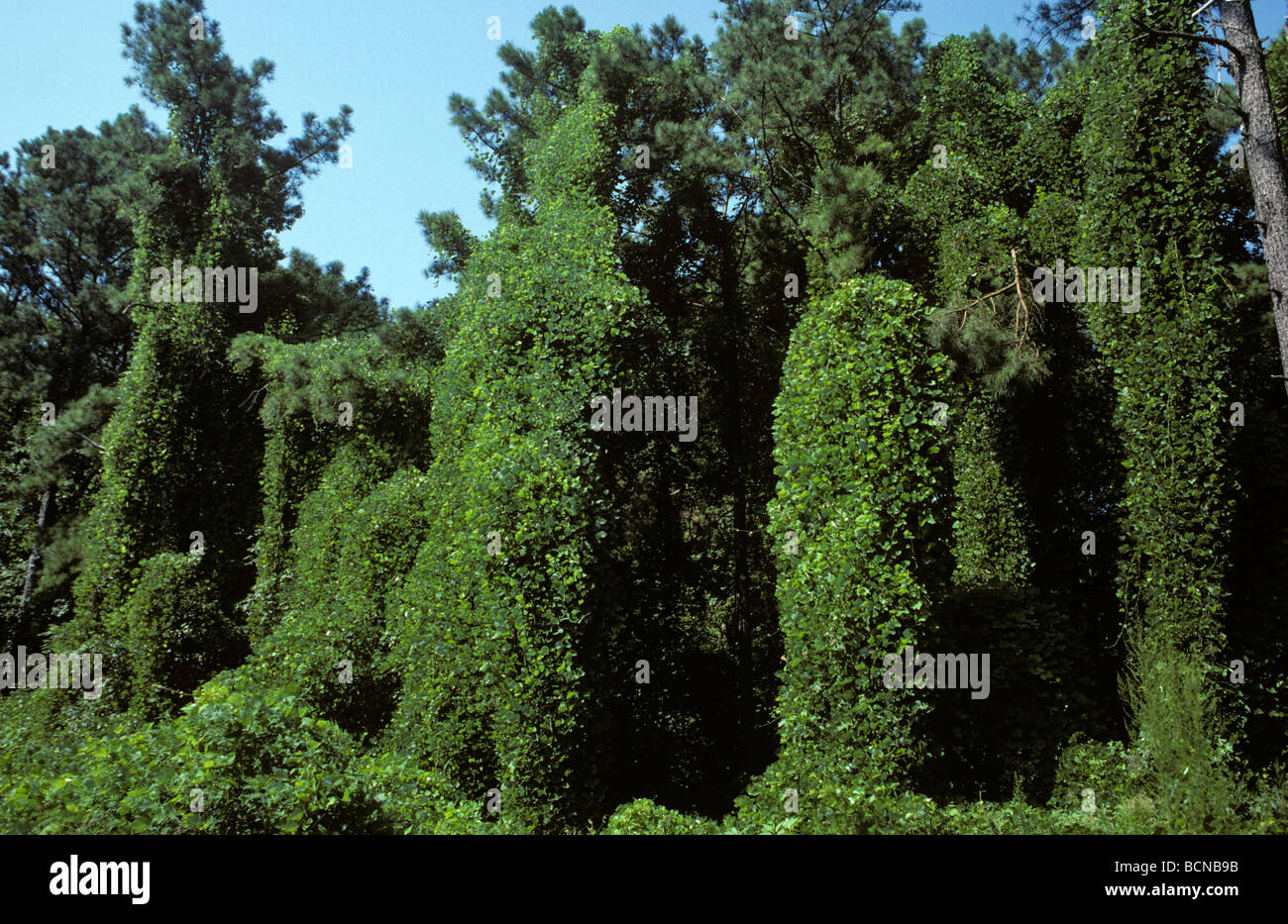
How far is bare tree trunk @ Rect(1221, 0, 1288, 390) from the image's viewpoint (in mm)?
7055

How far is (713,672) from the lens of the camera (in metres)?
12.5

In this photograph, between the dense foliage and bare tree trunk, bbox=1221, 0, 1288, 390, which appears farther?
bare tree trunk, bbox=1221, 0, 1288, 390

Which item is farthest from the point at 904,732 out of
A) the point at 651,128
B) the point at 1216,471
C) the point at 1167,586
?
the point at 651,128

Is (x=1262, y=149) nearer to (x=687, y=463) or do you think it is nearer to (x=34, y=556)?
(x=687, y=463)

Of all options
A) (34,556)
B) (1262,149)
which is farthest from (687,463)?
(34,556)

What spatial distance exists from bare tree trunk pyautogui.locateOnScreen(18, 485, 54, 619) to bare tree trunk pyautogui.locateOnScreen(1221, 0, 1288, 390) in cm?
2328

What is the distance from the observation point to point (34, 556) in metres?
16.6

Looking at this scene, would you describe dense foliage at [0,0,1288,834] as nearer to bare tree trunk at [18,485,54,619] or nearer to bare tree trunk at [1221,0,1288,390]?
bare tree trunk at [18,485,54,619]

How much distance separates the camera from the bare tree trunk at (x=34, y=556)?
646 inches

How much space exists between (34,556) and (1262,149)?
937 inches

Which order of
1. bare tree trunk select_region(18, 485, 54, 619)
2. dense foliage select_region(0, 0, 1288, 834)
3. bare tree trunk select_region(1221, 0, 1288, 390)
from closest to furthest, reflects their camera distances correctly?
dense foliage select_region(0, 0, 1288, 834) → bare tree trunk select_region(1221, 0, 1288, 390) → bare tree trunk select_region(18, 485, 54, 619)

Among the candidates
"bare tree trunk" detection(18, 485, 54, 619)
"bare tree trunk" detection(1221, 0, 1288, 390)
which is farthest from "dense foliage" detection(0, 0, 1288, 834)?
"bare tree trunk" detection(1221, 0, 1288, 390)

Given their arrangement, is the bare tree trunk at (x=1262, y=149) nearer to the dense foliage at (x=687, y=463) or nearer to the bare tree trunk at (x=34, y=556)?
the dense foliage at (x=687, y=463)

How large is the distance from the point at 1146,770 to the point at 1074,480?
17.3 ft
